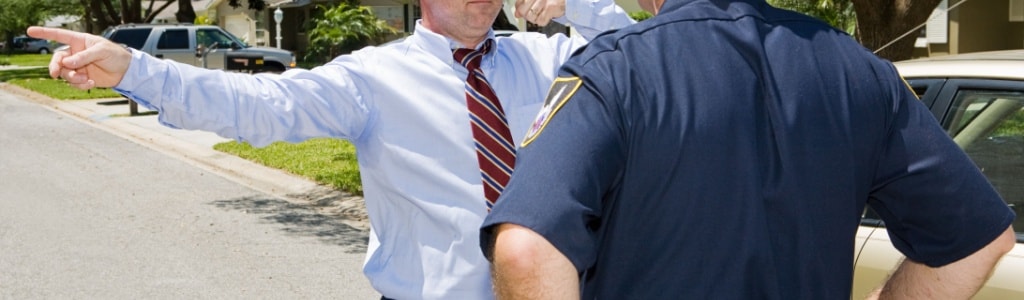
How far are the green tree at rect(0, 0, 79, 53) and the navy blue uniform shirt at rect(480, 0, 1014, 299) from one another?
206 ft

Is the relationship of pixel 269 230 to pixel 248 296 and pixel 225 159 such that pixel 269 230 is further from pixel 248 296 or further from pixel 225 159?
pixel 225 159

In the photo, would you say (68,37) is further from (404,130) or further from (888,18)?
(888,18)

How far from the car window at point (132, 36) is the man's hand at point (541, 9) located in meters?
24.1

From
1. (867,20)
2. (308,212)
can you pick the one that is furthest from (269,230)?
(867,20)

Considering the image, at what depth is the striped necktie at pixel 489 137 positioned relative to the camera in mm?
2758

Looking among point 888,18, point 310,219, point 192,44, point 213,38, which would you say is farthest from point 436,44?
point 213,38

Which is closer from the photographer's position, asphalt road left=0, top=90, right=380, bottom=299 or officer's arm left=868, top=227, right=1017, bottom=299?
officer's arm left=868, top=227, right=1017, bottom=299

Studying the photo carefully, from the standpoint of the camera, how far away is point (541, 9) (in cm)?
324

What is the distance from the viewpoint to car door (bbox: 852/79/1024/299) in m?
3.63

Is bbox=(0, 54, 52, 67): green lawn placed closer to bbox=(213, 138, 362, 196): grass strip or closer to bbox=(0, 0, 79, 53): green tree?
bbox=(0, 0, 79, 53): green tree

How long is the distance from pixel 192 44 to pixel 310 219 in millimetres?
17926

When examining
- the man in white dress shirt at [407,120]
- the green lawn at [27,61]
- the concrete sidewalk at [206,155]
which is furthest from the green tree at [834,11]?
the green lawn at [27,61]

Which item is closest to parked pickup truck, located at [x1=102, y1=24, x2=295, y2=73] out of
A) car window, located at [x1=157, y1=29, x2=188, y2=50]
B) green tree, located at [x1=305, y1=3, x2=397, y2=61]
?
car window, located at [x1=157, y1=29, x2=188, y2=50]

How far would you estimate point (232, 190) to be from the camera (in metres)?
11.8
